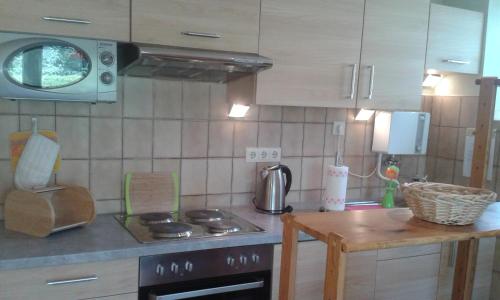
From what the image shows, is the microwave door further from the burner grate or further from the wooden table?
the wooden table

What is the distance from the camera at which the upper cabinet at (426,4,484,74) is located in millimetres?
2355

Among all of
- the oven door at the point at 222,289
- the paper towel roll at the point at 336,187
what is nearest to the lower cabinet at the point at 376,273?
the oven door at the point at 222,289

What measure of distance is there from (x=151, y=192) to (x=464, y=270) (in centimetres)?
138

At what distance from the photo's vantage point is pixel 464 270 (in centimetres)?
162

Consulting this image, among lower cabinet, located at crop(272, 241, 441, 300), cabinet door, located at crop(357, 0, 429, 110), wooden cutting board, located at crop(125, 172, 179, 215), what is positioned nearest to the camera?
lower cabinet, located at crop(272, 241, 441, 300)

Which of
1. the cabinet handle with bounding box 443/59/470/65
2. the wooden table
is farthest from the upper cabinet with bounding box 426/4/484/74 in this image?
the wooden table

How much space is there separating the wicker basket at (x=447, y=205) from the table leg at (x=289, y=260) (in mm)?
388

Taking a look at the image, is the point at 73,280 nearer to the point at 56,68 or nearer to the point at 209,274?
the point at 209,274

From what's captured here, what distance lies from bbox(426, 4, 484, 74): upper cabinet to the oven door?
1486 millimetres

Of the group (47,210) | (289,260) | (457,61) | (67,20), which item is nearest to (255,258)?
(289,260)

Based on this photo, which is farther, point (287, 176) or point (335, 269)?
point (287, 176)

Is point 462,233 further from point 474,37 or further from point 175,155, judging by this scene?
point 474,37

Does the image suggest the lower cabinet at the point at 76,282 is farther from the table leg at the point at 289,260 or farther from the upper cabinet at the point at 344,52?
the upper cabinet at the point at 344,52

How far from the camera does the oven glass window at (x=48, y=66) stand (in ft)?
5.10
